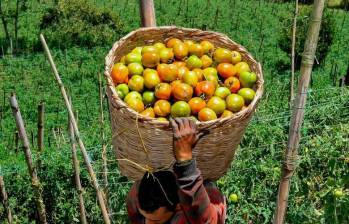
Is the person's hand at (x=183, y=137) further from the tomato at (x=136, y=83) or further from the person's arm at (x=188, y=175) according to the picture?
the tomato at (x=136, y=83)

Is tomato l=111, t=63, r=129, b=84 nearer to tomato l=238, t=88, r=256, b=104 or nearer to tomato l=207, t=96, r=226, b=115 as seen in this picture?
tomato l=207, t=96, r=226, b=115

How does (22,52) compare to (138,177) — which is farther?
(22,52)

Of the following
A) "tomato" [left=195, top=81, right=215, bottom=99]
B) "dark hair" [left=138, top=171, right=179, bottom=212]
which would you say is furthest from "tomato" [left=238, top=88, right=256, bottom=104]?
"dark hair" [left=138, top=171, right=179, bottom=212]

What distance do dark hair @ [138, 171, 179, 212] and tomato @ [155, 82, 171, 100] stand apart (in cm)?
36

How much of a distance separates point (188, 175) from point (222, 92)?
582mm

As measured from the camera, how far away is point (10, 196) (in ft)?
14.1

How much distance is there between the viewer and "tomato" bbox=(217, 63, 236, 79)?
104 inches

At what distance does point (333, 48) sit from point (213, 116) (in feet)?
24.8

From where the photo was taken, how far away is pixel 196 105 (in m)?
2.46

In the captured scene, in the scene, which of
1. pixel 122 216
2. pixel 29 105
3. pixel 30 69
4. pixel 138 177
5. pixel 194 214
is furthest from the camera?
pixel 30 69

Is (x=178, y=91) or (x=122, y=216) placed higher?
(x=178, y=91)

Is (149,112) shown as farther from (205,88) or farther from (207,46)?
(207,46)

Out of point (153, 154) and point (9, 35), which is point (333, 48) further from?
point (153, 154)

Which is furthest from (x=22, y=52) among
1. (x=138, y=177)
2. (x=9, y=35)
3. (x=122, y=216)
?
(x=138, y=177)
